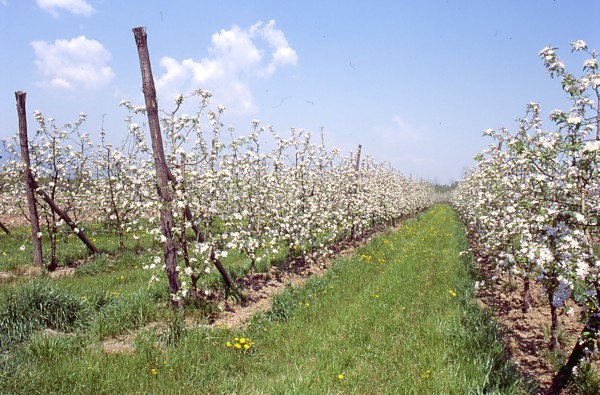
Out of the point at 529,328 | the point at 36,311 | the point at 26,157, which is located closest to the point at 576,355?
the point at 529,328

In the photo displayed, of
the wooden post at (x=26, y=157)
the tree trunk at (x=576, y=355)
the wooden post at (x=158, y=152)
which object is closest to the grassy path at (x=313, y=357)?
the tree trunk at (x=576, y=355)

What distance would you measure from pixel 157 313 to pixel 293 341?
2675 millimetres

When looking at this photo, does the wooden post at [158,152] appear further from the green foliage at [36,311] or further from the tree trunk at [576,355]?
the tree trunk at [576,355]

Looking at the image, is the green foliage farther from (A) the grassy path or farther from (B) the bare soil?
(B) the bare soil

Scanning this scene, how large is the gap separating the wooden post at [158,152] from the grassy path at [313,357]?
4.31 feet

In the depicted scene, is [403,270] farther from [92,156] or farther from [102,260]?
[92,156]

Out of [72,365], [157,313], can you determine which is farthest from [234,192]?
[72,365]

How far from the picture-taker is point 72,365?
5066 millimetres

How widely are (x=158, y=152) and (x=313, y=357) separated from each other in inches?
178

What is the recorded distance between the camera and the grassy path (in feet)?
16.2

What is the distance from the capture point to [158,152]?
6961mm

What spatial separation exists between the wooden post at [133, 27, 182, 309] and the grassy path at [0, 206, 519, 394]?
1315 millimetres

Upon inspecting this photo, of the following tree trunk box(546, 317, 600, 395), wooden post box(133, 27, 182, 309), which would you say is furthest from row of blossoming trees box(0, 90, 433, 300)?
tree trunk box(546, 317, 600, 395)

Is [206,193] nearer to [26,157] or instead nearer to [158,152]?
[158,152]
